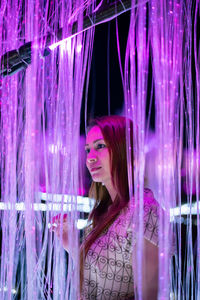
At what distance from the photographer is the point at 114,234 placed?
3.33 feet

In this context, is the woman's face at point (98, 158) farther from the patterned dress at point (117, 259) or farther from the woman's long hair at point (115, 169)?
the patterned dress at point (117, 259)

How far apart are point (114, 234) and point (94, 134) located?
329 mm

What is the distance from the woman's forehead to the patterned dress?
256mm

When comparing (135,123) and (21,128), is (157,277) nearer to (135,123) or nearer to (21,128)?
(135,123)

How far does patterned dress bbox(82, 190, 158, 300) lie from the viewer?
993 millimetres

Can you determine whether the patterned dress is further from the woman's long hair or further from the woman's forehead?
the woman's forehead

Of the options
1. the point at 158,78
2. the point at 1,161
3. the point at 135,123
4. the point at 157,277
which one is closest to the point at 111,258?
the point at 157,277

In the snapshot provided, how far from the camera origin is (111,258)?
3.29ft

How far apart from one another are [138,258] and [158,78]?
48 cm

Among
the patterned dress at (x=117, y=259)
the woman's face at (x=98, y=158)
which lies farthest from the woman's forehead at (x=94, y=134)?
the patterned dress at (x=117, y=259)

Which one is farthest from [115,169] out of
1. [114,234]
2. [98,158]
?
[114,234]

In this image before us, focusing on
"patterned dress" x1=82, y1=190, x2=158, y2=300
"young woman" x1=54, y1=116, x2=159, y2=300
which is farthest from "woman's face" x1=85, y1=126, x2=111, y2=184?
"patterned dress" x1=82, y1=190, x2=158, y2=300

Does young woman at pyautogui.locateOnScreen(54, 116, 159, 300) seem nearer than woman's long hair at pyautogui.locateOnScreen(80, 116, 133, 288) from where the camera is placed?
Yes

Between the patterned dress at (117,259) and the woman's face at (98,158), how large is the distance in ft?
0.50
